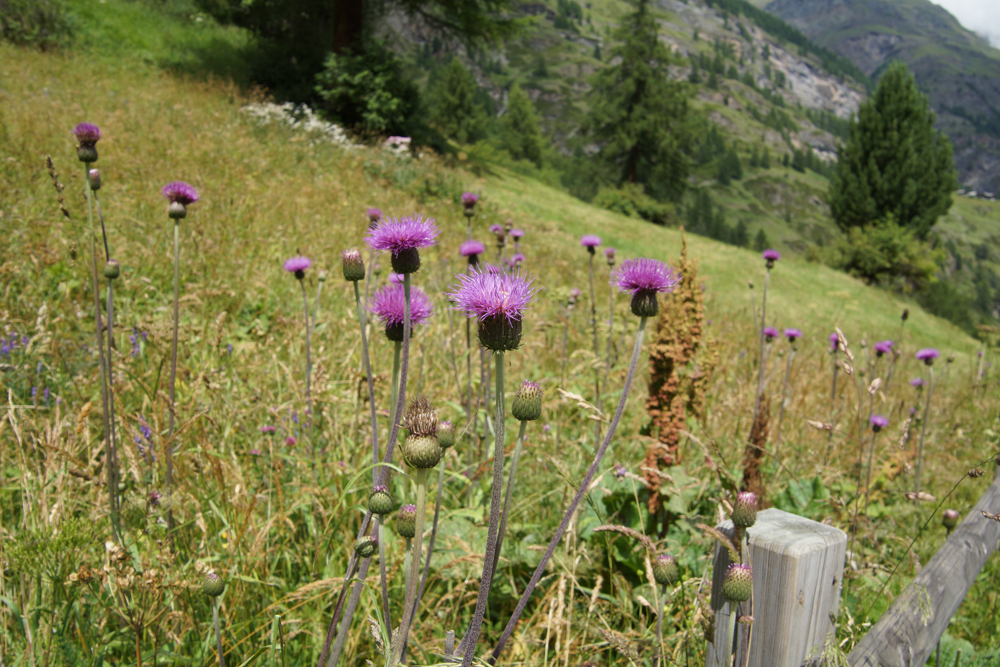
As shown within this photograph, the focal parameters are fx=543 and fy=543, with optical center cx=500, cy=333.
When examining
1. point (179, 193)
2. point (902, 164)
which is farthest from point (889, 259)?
point (179, 193)

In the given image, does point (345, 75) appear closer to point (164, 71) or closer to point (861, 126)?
point (164, 71)

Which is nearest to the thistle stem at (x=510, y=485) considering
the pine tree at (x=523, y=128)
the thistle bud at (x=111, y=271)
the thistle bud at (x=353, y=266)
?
the thistle bud at (x=353, y=266)

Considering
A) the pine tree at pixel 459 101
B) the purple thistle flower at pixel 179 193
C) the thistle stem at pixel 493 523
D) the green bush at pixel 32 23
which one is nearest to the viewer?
the thistle stem at pixel 493 523

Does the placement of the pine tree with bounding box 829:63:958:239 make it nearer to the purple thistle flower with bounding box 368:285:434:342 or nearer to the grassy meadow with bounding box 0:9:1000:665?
the grassy meadow with bounding box 0:9:1000:665

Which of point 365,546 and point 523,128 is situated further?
point 523,128

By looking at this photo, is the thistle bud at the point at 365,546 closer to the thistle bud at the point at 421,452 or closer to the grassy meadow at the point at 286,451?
the grassy meadow at the point at 286,451

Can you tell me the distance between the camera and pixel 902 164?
28156 mm

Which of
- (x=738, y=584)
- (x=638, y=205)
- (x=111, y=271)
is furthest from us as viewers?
(x=638, y=205)

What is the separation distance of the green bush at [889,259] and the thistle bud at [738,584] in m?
26.9

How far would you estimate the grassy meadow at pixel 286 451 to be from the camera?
152 cm

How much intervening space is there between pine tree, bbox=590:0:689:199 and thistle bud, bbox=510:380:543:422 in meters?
33.3

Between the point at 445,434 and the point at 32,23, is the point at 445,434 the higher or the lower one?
the lower one

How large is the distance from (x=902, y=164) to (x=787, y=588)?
34940 mm

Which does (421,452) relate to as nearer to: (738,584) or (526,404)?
(526,404)
